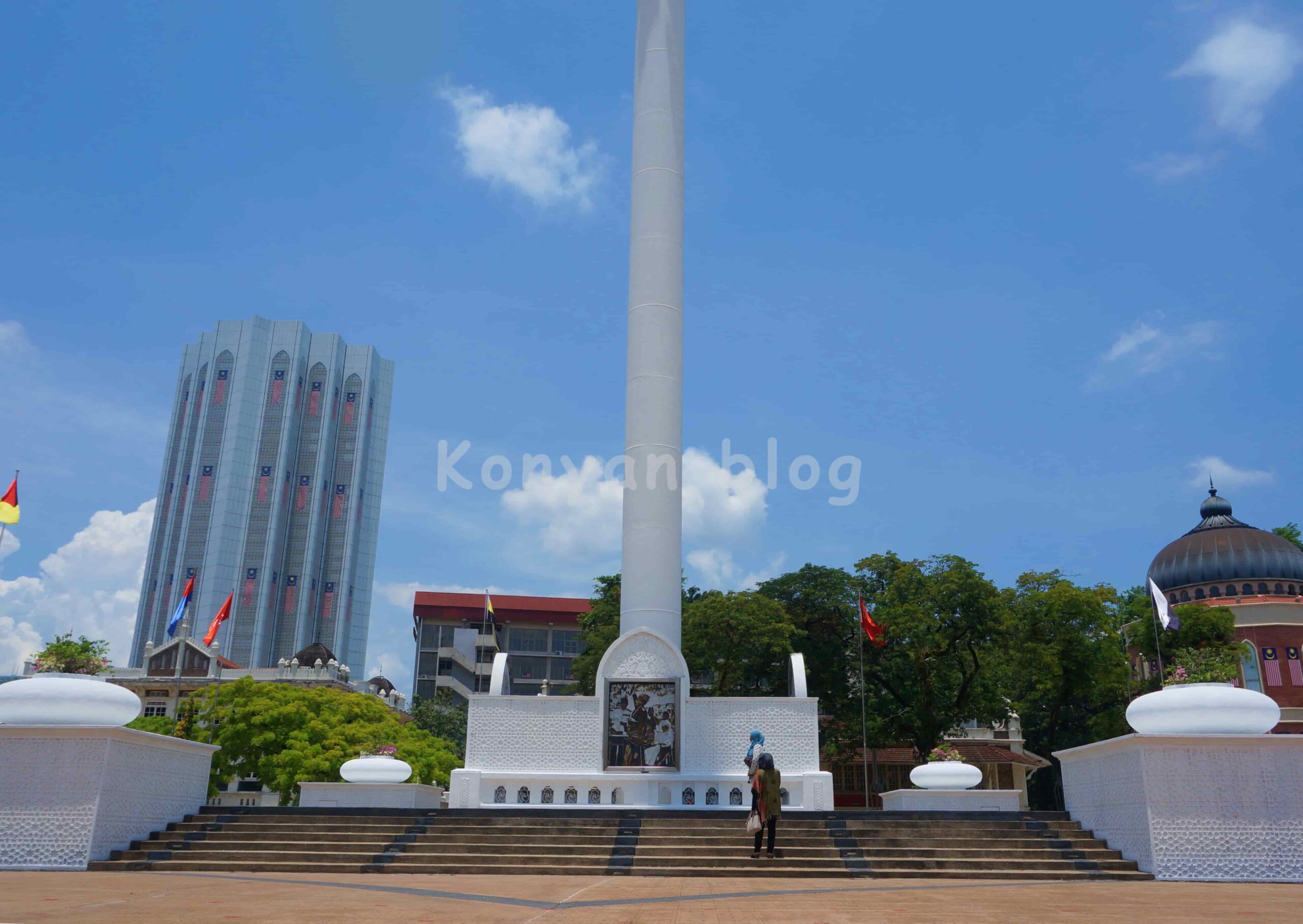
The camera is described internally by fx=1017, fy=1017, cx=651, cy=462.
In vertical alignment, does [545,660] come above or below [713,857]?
above

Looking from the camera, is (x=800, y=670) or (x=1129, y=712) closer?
(x=1129, y=712)

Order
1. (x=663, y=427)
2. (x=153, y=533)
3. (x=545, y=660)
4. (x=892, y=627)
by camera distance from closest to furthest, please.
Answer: (x=663, y=427)
(x=892, y=627)
(x=545, y=660)
(x=153, y=533)

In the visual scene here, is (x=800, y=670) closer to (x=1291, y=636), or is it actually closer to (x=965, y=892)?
(x=965, y=892)

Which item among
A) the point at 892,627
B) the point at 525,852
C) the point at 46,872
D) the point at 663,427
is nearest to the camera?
the point at 46,872

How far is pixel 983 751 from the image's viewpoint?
52312mm

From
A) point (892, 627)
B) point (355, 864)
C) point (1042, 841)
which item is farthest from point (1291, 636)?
point (355, 864)

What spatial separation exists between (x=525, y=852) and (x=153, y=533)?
327 feet

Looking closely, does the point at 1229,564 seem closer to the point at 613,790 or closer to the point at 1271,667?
the point at 1271,667

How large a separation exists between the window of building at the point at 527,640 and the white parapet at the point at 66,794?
70.1 metres

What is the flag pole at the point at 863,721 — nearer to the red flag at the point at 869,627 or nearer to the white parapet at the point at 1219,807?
the red flag at the point at 869,627

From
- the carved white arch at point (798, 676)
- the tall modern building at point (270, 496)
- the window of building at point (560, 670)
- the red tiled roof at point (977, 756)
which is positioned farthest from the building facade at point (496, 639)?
the carved white arch at point (798, 676)

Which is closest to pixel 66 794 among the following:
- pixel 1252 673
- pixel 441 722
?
pixel 441 722

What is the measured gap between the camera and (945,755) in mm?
20047

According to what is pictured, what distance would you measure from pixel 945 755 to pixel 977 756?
113ft
